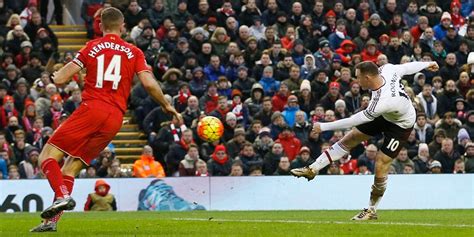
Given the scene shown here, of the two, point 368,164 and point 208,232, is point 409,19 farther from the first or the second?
point 208,232

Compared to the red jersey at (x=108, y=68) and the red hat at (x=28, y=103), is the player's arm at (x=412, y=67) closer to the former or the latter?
the red jersey at (x=108, y=68)

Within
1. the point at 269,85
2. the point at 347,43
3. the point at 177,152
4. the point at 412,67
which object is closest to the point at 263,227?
the point at 412,67

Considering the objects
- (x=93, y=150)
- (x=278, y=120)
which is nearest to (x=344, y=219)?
(x=93, y=150)

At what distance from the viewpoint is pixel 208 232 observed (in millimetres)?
14289

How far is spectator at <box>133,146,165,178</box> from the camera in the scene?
82.6 feet

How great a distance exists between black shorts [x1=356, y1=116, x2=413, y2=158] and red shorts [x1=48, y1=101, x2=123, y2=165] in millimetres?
4170

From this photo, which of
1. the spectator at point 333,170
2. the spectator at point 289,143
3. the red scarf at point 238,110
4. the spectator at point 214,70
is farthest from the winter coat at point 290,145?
the spectator at point 214,70

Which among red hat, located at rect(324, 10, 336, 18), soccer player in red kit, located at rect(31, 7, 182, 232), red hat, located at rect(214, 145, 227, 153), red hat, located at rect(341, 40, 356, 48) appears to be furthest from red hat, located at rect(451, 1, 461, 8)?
soccer player in red kit, located at rect(31, 7, 182, 232)

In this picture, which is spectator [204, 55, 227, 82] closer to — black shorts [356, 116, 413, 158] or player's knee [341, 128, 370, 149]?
player's knee [341, 128, 370, 149]

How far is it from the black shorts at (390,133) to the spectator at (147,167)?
8640mm

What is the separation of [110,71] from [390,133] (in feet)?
14.7

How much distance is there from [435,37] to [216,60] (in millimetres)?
5778

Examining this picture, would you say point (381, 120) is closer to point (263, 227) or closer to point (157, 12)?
point (263, 227)

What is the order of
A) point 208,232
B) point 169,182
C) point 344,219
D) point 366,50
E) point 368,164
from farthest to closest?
point 366,50 < point 368,164 < point 169,182 < point 344,219 < point 208,232
